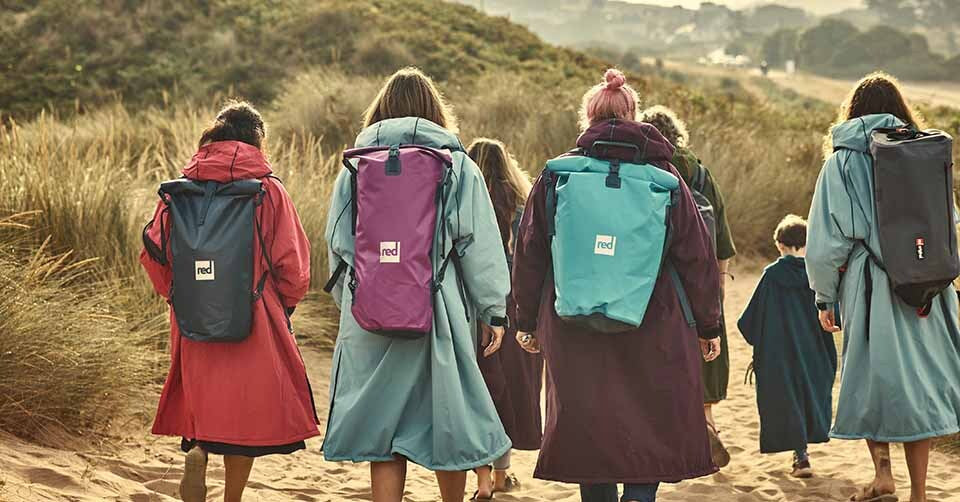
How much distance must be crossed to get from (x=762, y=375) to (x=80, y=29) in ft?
82.6

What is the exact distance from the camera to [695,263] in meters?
4.55

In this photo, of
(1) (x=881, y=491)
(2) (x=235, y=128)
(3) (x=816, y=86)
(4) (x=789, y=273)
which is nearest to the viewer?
(2) (x=235, y=128)

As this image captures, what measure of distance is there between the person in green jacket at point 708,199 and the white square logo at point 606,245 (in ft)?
6.21

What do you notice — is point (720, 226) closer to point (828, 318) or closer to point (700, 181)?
point (700, 181)

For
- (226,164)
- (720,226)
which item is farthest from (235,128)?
(720,226)

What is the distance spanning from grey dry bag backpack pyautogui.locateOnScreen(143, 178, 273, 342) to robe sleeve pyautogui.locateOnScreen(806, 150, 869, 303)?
2436 millimetres

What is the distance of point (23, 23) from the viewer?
28422 millimetres

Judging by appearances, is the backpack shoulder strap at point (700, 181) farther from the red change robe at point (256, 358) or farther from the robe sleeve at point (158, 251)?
the robe sleeve at point (158, 251)

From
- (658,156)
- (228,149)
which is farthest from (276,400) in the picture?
(658,156)

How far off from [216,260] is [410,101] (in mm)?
1001

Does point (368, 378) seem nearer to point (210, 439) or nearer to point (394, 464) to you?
point (394, 464)

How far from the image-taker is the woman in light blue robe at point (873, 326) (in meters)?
5.36

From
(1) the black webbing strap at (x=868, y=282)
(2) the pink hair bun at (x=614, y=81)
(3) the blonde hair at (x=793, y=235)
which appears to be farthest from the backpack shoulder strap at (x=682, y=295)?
(3) the blonde hair at (x=793, y=235)

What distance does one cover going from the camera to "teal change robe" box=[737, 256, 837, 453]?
648 cm
